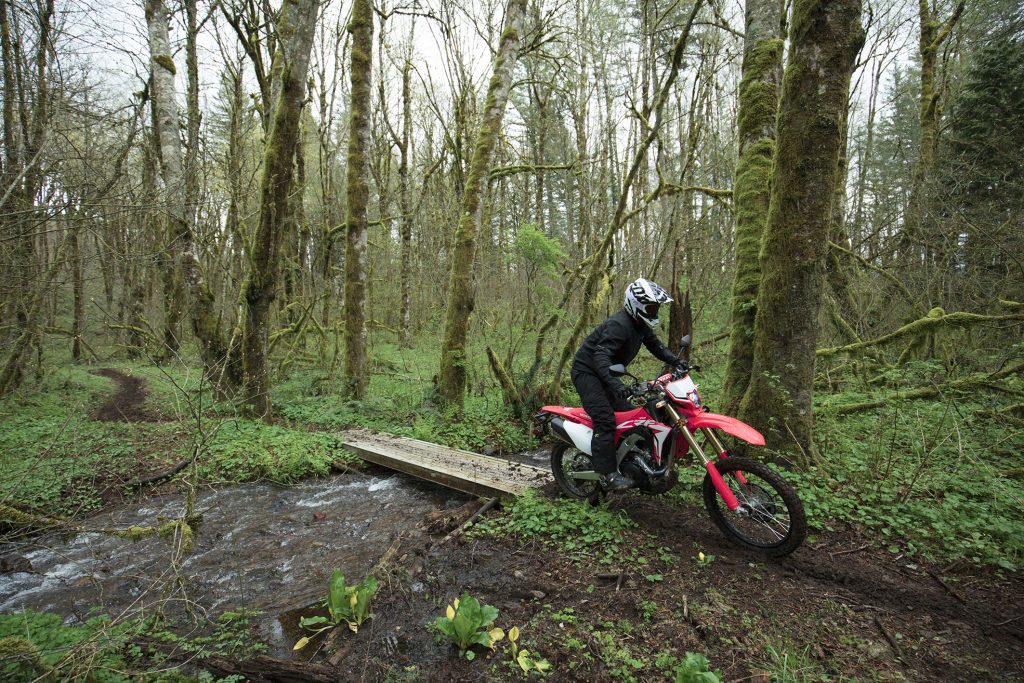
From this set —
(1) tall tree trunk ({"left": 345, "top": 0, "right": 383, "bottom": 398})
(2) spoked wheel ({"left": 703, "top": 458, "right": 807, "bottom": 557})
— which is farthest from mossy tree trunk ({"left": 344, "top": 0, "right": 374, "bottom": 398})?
(2) spoked wheel ({"left": 703, "top": 458, "right": 807, "bottom": 557})

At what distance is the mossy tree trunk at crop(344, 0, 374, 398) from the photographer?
8414 millimetres

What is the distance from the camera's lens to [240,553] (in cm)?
434

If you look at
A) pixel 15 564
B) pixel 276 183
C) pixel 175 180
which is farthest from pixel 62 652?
pixel 175 180

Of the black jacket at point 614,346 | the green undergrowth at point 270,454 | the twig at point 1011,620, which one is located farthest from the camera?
the green undergrowth at point 270,454

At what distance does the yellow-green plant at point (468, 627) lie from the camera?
2.79 m

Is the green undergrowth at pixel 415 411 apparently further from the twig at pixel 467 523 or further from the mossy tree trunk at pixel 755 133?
the mossy tree trunk at pixel 755 133

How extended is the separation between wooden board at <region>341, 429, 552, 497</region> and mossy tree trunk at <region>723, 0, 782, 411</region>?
308 centimetres

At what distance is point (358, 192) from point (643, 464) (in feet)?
23.7

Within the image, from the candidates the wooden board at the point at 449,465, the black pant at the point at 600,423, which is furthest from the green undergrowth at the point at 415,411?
the black pant at the point at 600,423

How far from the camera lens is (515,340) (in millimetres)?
8273

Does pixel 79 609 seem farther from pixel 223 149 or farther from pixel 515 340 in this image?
pixel 223 149

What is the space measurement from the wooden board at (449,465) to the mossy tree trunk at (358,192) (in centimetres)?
197

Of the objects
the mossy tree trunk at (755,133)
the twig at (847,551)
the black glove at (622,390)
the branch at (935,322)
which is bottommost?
the twig at (847,551)

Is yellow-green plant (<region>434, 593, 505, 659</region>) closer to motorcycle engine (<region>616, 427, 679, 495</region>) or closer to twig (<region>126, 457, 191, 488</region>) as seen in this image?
motorcycle engine (<region>616, 427, 679, 495</region>)
